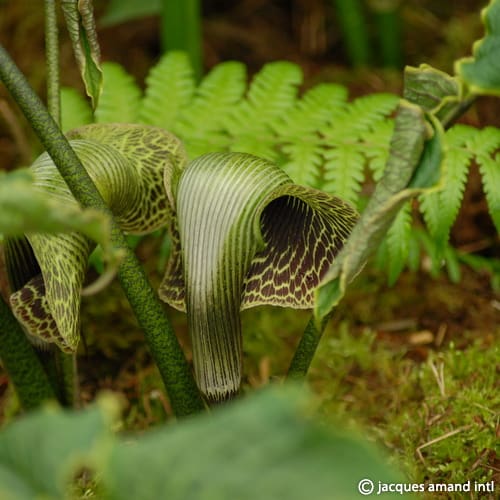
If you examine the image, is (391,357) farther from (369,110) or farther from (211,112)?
(211,112)

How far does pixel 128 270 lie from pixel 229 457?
44cm

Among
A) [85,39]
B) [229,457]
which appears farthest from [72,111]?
[229,457]

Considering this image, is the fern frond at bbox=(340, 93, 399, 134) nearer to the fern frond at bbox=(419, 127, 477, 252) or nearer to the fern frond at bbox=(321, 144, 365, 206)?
the fern frond at bbox=(321, 144, 365, 206)

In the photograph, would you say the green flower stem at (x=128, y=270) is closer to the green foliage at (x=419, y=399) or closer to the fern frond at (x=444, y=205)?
the green foliage at (x=419, y=399)

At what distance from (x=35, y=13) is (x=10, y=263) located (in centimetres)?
127

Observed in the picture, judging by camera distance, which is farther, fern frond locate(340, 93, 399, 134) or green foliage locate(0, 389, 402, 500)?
fern frond locate(340, 93, 399, 134)

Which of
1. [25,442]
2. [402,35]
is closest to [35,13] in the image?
[402,35]

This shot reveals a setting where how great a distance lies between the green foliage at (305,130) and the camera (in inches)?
42.4

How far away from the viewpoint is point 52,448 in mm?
401

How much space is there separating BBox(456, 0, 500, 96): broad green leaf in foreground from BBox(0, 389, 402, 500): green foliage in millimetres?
305

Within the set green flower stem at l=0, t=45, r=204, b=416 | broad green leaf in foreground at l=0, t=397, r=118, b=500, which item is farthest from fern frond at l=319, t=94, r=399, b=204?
broad green leaf in foreground at l=0, t=397, r=118, b=500

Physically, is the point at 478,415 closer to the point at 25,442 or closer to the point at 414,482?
the point at 414,482

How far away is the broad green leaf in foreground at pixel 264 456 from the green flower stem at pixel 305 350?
0.38 metres

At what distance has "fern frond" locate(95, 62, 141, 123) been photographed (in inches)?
51.3
